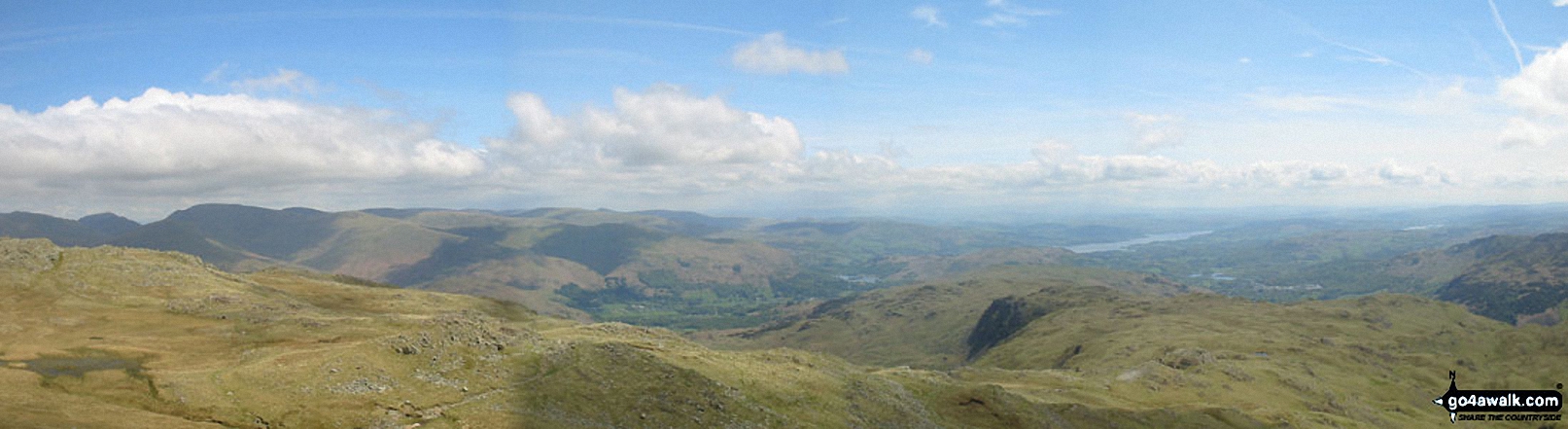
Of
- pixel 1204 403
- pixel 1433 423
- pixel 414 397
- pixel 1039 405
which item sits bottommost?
pixel 1433 423

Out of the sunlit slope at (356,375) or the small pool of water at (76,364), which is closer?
the sunlit slope at (356,375)

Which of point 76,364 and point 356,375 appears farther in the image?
point 356,375

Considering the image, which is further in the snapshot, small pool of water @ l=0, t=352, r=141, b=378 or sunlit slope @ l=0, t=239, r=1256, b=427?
small pool of water @ l=0, t=352, r=141, b=378

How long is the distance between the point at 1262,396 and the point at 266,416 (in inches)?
7517

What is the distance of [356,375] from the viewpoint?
241 ft

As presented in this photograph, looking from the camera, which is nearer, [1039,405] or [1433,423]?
[1039,405]

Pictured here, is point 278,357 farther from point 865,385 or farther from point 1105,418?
point 1105,418

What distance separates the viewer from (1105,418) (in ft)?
373

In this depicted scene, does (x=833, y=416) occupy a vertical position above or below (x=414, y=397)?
below

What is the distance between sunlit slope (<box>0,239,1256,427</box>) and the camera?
212ft

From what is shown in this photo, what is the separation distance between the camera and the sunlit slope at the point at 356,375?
212 ft

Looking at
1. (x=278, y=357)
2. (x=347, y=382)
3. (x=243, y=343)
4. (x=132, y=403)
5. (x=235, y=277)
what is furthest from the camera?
(x=235, y=277)

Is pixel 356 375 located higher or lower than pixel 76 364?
lower

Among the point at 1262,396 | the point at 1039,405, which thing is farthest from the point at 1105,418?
the point at 1262,396
